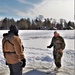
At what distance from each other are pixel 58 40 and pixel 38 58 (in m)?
2.50

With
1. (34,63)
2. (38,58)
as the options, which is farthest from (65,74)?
(38,58)

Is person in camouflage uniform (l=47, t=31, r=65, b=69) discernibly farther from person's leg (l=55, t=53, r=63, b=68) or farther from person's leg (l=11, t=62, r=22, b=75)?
person's leg (l=11, t=62, r=22, b=75)

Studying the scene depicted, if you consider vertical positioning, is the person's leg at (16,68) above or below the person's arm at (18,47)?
below

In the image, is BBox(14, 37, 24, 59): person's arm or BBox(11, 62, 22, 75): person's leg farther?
BBox(11, 62, 22, 75): person's leg

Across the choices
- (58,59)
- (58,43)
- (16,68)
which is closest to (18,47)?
(16,68)

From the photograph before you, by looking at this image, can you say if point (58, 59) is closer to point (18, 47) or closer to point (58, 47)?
point (58, 47)

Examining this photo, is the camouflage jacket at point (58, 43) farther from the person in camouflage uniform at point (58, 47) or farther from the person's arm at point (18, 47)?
the person's arm at point (18, 47)

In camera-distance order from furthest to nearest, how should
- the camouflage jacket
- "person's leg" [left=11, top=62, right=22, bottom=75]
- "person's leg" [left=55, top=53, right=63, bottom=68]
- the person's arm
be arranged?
1. "person's leg" [left=55, top=53, right=63, bottom=68]
2. the camouflage jacket
3. "person's leg" [left=11, top=62, right=22, bottom=75]
4. the person's arm

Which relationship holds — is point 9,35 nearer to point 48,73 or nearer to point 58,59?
point 48,73

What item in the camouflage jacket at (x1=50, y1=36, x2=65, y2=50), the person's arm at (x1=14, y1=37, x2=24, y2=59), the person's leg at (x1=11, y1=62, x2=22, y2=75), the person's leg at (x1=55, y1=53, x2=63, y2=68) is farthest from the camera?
the person's leg at (x1=55, y1=53, x2=63, y2=68)

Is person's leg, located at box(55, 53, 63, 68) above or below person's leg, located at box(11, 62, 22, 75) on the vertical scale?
below

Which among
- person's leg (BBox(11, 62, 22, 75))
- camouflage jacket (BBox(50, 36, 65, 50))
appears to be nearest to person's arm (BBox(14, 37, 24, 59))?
person's leg (BBox(11, 62, 22, 75))

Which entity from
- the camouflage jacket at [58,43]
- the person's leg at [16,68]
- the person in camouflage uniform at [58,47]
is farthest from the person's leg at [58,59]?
the person's leg at [16,68]

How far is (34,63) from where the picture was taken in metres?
8.60
